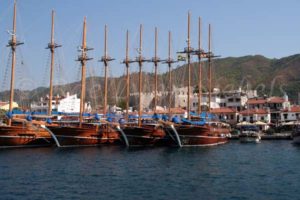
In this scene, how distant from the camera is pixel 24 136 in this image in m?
66.6

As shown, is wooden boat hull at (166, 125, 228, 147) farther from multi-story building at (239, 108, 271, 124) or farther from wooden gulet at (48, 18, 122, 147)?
multi-story building at (239, 108, 271, 124)

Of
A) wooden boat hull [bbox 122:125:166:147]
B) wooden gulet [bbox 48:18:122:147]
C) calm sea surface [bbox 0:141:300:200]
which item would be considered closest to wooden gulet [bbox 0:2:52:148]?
wooden gulet [bbox 48:18:122:147]

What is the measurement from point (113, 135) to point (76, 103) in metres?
75.8

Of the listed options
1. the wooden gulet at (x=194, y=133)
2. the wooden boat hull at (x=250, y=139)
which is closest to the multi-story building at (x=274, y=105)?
the wooden boat hull at (x=250, y=139)

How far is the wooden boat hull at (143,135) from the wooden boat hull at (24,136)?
1383 cm

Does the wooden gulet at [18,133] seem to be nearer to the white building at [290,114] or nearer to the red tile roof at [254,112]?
the red tile roof at [254,112]

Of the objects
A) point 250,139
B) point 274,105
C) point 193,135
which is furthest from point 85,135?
point 274,105

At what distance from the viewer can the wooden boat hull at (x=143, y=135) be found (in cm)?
7075

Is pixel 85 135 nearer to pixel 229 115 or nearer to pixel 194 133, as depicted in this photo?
pixel 194 133

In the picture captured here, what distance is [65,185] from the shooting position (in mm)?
33562

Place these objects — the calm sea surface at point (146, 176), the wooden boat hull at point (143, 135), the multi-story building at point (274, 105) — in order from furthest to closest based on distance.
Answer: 1. the multi-story building at point (274, 105)
2. the wooden boat hull at point (143, 135)
3. the calm sea surface at point (146, 176)

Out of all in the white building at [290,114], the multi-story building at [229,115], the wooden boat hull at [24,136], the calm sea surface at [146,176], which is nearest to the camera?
the calm sea surface at [146,176]

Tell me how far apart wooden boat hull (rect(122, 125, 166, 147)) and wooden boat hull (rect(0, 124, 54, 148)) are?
45.4 feet

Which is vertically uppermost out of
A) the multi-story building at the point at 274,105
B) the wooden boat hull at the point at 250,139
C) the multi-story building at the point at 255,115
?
the multi-story building at the point at 274,105
